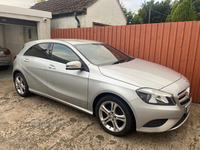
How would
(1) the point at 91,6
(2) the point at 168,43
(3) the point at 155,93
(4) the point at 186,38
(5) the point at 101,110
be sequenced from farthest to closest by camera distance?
(1) the point at 91,6 < (2) the point at 168,43 < (4) the point at 186,38 < (5) the point at 101,110 < (3) the point at 155,93

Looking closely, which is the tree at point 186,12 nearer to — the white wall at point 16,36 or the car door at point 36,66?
the white wall at point 16,36

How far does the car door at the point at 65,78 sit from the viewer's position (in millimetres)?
2965

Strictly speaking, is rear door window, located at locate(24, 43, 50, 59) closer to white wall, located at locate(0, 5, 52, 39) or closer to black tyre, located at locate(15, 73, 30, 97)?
black tyre, located at locate(15, 73, 30, 97)

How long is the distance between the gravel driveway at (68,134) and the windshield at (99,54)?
124 centimetres

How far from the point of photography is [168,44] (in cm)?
453

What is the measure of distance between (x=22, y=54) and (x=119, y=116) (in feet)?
10.6

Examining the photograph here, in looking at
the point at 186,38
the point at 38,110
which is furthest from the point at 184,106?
the point at 38,110

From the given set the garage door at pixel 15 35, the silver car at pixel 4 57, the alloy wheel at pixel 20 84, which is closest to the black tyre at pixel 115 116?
the alloy wheel at pixel 20 84

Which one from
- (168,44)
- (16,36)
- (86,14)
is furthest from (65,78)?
(16,36)

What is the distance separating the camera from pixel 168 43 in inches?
178

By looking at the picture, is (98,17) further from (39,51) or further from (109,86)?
(109,86)

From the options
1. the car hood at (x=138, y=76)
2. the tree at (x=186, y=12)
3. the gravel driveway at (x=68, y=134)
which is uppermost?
the tree at (x=186, y=12)

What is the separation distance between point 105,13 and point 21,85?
9.26 m

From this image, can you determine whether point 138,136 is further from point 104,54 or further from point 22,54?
point 22,54
